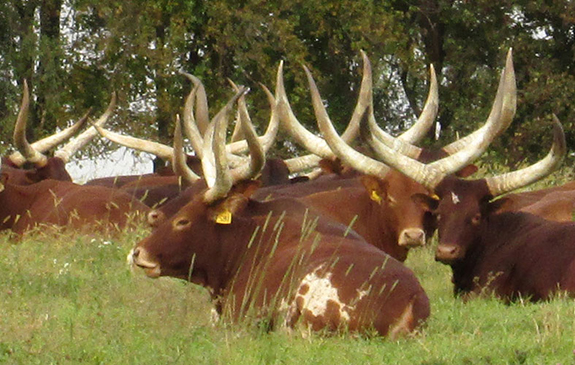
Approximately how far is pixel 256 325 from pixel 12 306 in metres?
1.66

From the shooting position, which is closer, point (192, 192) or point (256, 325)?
point (256, 325)

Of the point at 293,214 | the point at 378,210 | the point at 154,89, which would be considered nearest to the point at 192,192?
the point at 293,214

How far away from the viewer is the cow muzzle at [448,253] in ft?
32.4

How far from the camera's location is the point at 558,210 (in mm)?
11898

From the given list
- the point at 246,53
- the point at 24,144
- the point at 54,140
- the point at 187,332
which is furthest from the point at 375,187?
the point at 246,53

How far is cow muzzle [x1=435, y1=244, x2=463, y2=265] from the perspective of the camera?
32.4 feet

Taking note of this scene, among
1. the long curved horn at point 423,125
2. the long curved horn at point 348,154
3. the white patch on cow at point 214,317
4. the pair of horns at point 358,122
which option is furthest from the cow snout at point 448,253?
the long curved horn at point 423,125

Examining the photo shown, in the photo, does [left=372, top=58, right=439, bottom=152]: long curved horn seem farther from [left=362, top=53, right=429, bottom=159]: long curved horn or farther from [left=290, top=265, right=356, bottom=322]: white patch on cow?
[left=290, top=265, right=356, bottom=322]: white patch on cow

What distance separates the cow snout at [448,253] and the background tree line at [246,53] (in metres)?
13.9

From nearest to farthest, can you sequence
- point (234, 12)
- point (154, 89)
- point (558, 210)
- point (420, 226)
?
point (420, 226) → point (558, 210) → point (234, 12) → point (154, 89)

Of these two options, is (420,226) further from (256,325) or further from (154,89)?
(154,89)

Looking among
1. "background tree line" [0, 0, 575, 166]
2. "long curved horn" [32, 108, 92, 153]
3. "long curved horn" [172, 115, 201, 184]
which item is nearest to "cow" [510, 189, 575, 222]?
"long curved horn" [172, 115, 201, 184]

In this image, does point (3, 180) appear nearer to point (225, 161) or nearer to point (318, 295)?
point (225, 161)

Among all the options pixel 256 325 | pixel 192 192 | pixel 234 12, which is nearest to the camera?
pixel 256 325
